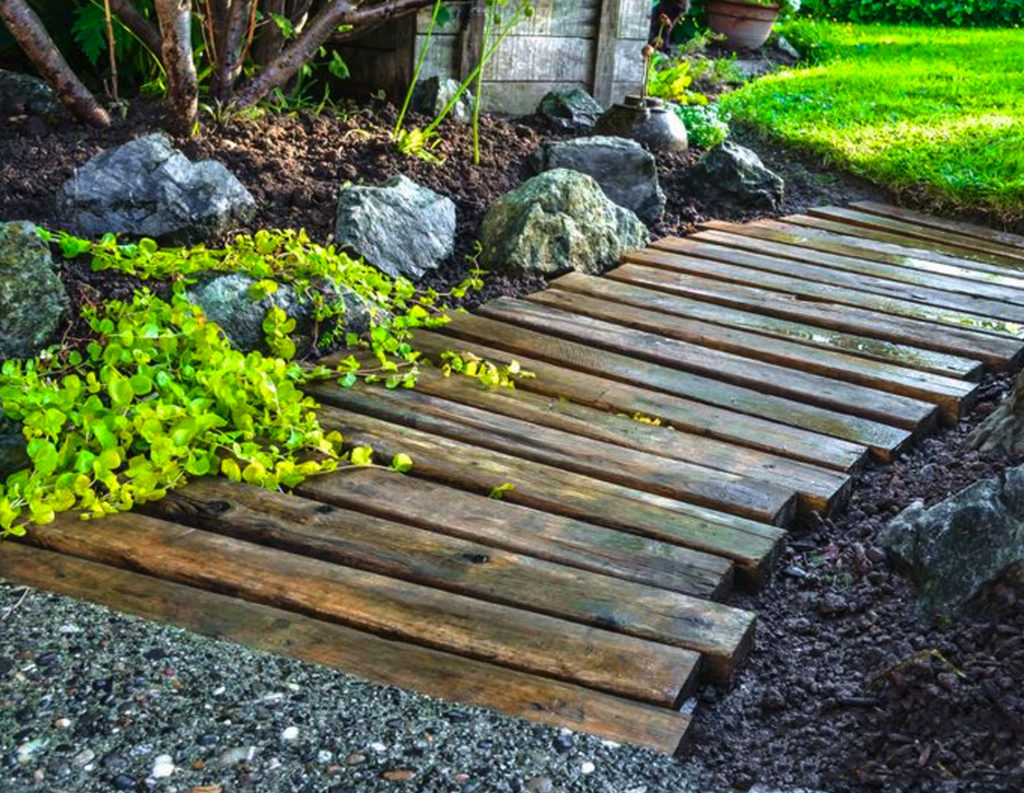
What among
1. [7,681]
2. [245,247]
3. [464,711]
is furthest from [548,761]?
[245,247]

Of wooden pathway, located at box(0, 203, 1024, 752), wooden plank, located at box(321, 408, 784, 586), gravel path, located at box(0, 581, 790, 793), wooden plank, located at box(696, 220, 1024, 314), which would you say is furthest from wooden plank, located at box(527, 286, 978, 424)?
gravel path, located at box(0, 581, 790, 793)

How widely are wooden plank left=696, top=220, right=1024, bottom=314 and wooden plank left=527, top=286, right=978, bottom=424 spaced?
867 mm

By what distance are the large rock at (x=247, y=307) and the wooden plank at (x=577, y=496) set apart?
1.57ft

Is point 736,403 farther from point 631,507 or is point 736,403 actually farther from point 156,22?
point 156,22

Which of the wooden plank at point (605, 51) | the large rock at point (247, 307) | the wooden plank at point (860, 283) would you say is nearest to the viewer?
the large rock at point (247, 307)

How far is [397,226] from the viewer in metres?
4.66

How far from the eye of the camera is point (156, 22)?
5.38 m

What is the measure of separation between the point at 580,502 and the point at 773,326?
5.34ft

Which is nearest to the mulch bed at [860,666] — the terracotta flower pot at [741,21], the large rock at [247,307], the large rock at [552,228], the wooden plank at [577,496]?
the wooden plank at [577,496]

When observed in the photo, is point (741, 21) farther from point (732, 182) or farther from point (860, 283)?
point (860, 283)

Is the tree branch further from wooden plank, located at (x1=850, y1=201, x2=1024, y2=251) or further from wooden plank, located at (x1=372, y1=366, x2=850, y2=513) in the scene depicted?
wooden plank, located at (x1=850, y1=201, x2=1024, y2=251)

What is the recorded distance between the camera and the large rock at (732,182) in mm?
6020

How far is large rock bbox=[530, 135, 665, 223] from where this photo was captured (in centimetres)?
558

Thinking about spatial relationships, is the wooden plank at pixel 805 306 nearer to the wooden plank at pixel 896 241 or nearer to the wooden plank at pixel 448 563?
the wooden plank at pixel 896 241
